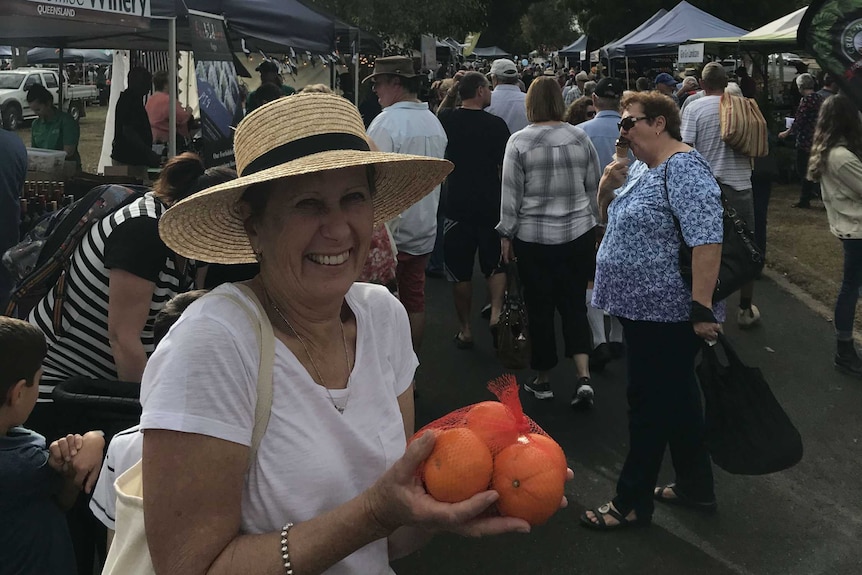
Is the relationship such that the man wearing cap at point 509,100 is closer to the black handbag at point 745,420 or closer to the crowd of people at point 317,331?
the crowd of people at point 317,331

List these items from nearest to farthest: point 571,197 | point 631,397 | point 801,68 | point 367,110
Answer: point 631,397
point 571,197
point 367,110
point 801,68

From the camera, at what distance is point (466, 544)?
3695mm

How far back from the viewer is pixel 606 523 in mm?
3756

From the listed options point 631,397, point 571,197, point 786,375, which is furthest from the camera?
point 786,375

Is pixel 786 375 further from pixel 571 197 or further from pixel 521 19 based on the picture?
pixel 521 19

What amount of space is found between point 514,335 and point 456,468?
3.78 metres

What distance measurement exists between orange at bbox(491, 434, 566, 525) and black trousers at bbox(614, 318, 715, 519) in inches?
86.9

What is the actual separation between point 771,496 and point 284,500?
346 centimetres

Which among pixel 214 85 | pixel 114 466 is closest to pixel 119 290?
pixel 114 466

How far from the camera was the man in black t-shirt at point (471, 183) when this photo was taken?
604 centimetres

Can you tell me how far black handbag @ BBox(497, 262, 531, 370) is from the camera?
503cm

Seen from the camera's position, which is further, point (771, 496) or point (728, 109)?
point (728, 109)

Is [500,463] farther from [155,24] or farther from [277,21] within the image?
[277,21]

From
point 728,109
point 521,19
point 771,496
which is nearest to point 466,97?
point 728,109
